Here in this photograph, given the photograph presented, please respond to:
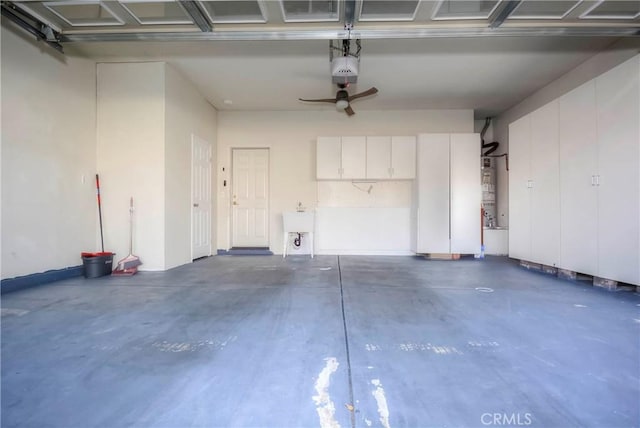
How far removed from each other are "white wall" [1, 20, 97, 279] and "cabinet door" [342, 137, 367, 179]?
3.99m

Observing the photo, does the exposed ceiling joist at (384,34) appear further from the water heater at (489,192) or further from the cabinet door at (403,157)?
the water heater at (489,192)

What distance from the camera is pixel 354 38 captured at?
3117 mm

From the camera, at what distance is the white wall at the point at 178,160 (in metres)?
3.92

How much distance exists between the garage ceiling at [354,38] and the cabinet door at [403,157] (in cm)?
80

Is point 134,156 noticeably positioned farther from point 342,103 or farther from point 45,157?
point 342,103

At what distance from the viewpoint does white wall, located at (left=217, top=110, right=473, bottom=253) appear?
18.7 feet

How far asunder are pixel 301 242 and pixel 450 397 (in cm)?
461

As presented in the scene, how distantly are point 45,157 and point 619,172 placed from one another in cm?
620

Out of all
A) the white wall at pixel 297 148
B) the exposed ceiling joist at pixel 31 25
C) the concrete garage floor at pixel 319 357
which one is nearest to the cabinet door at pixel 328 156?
the white wall at pixel 297 148

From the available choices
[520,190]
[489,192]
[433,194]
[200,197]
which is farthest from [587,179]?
[200,197]

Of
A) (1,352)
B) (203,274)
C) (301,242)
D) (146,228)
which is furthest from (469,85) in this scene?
(1,352)

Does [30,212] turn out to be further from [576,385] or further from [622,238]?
[622,238]

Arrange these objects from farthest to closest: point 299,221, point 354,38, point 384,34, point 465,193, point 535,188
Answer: point 299,221 → point 465,193 → point 535,188 → point 354,38 → point 384,34

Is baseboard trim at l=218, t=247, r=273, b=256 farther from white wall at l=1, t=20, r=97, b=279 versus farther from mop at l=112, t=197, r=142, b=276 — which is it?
white wall at l=1, t=20, r=97, b=279
